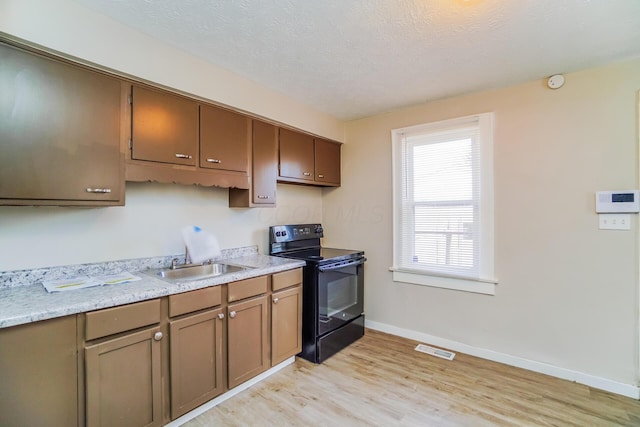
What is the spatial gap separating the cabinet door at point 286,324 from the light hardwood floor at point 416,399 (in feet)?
0.54

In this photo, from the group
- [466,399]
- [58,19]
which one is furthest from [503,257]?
[58,19]

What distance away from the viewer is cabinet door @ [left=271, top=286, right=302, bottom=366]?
96.0 inches

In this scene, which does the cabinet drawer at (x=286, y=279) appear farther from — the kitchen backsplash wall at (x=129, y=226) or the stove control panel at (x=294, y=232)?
the kitchen backsplash wall at (x=129, y=226)

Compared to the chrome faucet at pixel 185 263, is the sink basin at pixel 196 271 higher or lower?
lower

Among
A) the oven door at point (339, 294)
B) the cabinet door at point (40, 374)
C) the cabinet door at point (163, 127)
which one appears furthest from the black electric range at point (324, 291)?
the cabinet door at point (40, 374)

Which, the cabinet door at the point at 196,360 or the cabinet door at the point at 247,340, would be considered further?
the cabinet door at the point at 247,340

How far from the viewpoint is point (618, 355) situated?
2.22 meters

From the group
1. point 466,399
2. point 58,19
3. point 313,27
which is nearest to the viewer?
point 58,19

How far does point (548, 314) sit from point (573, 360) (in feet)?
1.19

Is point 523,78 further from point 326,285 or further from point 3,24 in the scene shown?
point 3,24

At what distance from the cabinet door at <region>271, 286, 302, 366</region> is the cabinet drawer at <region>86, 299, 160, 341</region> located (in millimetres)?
928

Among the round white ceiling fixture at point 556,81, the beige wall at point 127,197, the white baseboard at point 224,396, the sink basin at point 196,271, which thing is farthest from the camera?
the round white ceiling fixture at point 556,81

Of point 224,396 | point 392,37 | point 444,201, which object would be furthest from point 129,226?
point 444,201

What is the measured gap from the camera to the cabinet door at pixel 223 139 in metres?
2.29
